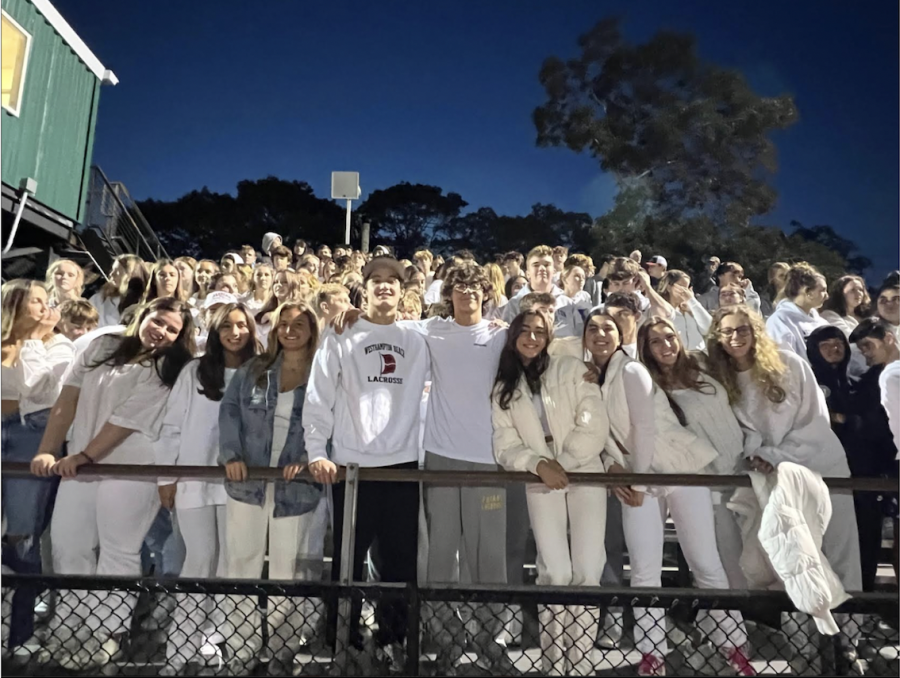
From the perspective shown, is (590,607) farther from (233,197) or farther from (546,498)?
(233,197)

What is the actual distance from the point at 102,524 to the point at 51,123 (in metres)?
7.68

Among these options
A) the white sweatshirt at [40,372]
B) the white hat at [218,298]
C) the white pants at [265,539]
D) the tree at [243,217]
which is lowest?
the white pants at [265,539]

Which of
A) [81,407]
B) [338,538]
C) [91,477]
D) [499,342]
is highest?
[499,342]

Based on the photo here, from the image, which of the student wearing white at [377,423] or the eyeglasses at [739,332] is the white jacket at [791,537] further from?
the student wearing white at [377,423]

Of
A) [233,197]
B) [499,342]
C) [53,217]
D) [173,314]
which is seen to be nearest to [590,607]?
[499,342]

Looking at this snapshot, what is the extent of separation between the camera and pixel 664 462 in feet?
9.14

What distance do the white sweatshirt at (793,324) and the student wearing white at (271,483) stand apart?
9.02 feet

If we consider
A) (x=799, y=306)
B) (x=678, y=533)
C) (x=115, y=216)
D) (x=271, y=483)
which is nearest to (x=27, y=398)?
(x=271, y=483)

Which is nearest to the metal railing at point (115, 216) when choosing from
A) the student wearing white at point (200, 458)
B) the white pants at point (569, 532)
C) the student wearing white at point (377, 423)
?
the student wearing white at point (200, 458)

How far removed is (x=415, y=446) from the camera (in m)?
2.76

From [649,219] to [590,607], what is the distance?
39.5 ft

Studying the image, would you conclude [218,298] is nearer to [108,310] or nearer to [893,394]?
[108,310]

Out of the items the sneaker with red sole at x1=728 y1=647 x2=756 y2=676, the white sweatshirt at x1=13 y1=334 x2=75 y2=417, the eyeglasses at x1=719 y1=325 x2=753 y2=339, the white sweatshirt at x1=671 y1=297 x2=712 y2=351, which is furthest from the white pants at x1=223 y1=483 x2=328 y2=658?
the white sweatshirt at x1=671 y1=297 x2=712 y2=351

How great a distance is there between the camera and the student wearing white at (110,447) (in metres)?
2.44
